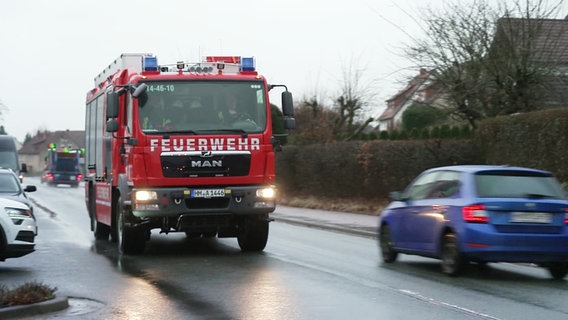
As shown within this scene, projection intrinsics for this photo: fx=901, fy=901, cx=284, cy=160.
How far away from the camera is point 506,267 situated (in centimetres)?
1434

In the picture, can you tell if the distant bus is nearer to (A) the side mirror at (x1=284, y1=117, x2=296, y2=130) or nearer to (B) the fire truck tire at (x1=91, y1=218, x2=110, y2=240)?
(B) the fire truck tire at (x1=91, y1=218, x2=110, y2=240)

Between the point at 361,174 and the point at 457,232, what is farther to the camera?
the point at 361,174

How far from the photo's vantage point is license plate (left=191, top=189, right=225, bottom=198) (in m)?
15.0

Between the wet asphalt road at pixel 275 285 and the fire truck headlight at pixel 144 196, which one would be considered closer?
the wet asphalt road at pixel 275 285

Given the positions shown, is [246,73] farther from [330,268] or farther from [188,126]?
[330,268]

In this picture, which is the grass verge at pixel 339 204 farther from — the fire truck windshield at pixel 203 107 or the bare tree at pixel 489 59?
the fire truck windshield at pixel 203 107

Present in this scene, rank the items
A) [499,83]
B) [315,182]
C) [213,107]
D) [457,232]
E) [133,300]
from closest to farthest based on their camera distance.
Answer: [133,300]
[457,232]
[213,107]
[499,83]
[315,182]

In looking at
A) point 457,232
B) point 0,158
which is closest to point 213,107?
point 457,232

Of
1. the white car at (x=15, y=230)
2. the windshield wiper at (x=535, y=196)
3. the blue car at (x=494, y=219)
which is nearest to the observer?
the blue car at (x=494, y=219)

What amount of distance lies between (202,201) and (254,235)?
1672mm

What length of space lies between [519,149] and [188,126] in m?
9.63

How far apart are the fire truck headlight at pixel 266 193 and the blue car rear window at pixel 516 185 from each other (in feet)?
13.5

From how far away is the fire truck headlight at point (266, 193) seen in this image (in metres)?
15.3

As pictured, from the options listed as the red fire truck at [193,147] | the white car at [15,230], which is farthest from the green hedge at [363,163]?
the white car at [15,230]
